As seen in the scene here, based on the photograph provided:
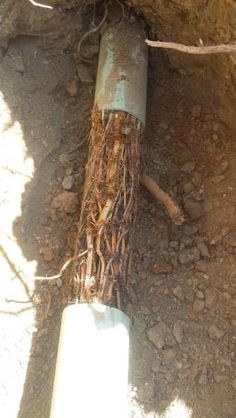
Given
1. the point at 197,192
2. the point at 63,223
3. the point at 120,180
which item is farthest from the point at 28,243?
the point at 197,192

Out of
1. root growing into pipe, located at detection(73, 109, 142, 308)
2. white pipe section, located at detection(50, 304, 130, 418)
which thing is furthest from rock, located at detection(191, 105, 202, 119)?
white pipe section, located at detection(50, 304, 130, 418)

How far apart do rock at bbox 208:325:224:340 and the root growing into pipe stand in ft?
1.39

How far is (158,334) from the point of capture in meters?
2.35

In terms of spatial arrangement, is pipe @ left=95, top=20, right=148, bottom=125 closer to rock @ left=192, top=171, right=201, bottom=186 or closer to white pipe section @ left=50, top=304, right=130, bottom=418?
rock @ left=192, top=171, right=201, bottom=186

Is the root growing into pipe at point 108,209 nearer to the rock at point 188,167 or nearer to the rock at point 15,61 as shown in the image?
the rock at point 188,167

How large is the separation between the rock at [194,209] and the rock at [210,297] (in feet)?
1.17

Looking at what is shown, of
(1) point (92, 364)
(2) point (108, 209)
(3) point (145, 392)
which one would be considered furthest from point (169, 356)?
(2) point (108, 209)

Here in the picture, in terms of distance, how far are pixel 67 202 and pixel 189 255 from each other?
2.00ft

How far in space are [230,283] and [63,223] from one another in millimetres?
802

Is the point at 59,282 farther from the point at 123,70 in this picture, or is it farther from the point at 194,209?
the point at 123,70

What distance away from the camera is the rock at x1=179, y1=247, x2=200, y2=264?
8.17ft

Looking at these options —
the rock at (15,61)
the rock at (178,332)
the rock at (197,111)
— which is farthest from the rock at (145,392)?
the rock at (15,61)

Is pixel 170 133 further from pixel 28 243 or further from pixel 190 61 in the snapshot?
→ pixel 28 243

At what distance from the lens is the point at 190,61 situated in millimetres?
2639
